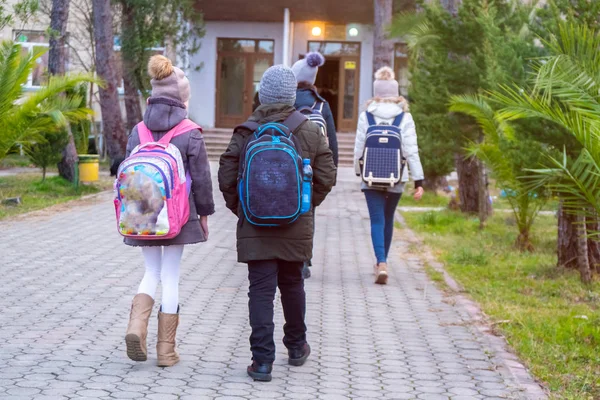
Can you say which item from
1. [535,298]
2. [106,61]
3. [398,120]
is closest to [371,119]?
[398,120]

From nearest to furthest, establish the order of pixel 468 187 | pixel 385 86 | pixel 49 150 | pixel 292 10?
pixel 385 86 → pixel 468 187 → pixel 49 150 → pixel 292 10

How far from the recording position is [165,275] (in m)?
5.67

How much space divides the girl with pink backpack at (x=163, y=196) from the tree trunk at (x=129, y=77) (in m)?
21.7

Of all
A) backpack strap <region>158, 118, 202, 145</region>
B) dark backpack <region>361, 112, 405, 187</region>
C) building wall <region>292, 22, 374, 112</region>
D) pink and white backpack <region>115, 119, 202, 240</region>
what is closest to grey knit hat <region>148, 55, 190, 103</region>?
backpack strap <region>158, 118, 202, 145</region>

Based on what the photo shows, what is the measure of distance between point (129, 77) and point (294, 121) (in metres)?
22.4

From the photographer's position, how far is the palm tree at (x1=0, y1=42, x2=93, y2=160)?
567 inches

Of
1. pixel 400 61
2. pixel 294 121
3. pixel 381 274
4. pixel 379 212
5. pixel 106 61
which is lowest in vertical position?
pixel 381 274

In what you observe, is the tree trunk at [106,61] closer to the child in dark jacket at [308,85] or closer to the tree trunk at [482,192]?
the tree trunk at [482,192]

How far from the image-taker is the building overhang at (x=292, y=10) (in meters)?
30.5

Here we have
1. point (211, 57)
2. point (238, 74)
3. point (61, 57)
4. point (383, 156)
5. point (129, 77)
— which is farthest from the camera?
point (238, 74)

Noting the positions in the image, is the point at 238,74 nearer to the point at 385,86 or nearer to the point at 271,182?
the point at 385,86

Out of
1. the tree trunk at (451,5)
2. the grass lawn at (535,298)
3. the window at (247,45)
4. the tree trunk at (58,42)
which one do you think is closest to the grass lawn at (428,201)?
the tree trunk at (451,5)

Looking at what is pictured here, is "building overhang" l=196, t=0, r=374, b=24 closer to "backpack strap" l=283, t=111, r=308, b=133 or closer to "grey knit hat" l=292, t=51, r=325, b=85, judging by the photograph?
"grey knit hat" l=292, t=51, r=325, b=85

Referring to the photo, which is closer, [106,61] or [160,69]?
[160,69]
